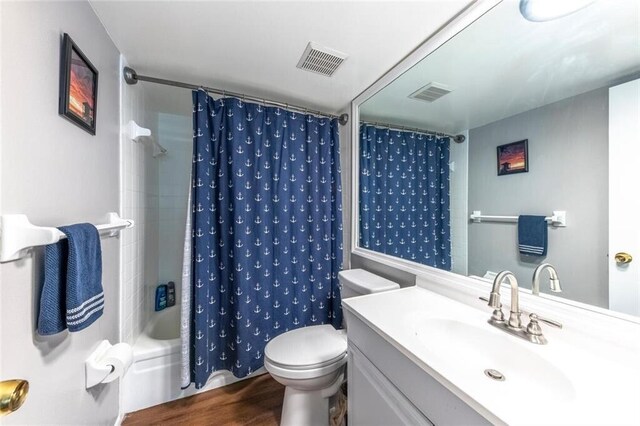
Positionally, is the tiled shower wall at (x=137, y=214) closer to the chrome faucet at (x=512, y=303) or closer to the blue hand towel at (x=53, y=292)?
the blue hand towel at (x=53, y=292)

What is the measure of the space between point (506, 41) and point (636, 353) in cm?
125

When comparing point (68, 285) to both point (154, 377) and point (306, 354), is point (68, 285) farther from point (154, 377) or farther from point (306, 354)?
point (154, 377)

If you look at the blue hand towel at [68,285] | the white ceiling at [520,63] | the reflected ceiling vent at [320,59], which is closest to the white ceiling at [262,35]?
the reflected ceiling vent at [320,59]

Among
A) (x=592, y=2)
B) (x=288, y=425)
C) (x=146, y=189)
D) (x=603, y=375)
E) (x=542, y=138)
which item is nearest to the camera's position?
(x=603, y=375)

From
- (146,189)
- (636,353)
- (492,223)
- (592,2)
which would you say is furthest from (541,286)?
(146,189)

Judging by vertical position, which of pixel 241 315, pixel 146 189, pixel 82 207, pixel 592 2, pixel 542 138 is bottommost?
pixel 241 315

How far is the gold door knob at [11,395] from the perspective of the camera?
42cm

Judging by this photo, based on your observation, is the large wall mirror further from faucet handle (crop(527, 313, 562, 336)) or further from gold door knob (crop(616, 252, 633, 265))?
faucet handle (crop(527, 313, 562, 336))

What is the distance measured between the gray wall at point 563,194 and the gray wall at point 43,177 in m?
1.61

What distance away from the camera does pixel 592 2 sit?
2.58 feet

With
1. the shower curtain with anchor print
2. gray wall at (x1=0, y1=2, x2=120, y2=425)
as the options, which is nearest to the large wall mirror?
the shower curtain with anchor print

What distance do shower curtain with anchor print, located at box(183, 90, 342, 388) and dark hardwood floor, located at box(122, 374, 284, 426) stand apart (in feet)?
0.49

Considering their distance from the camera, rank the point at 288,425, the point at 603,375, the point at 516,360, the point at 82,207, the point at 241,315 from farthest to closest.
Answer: the point at 241,315
the point at 288,425
the point at 82,207
the point at 516,360
the point at 603,375

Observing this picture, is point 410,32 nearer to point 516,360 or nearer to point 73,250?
point 516,360
